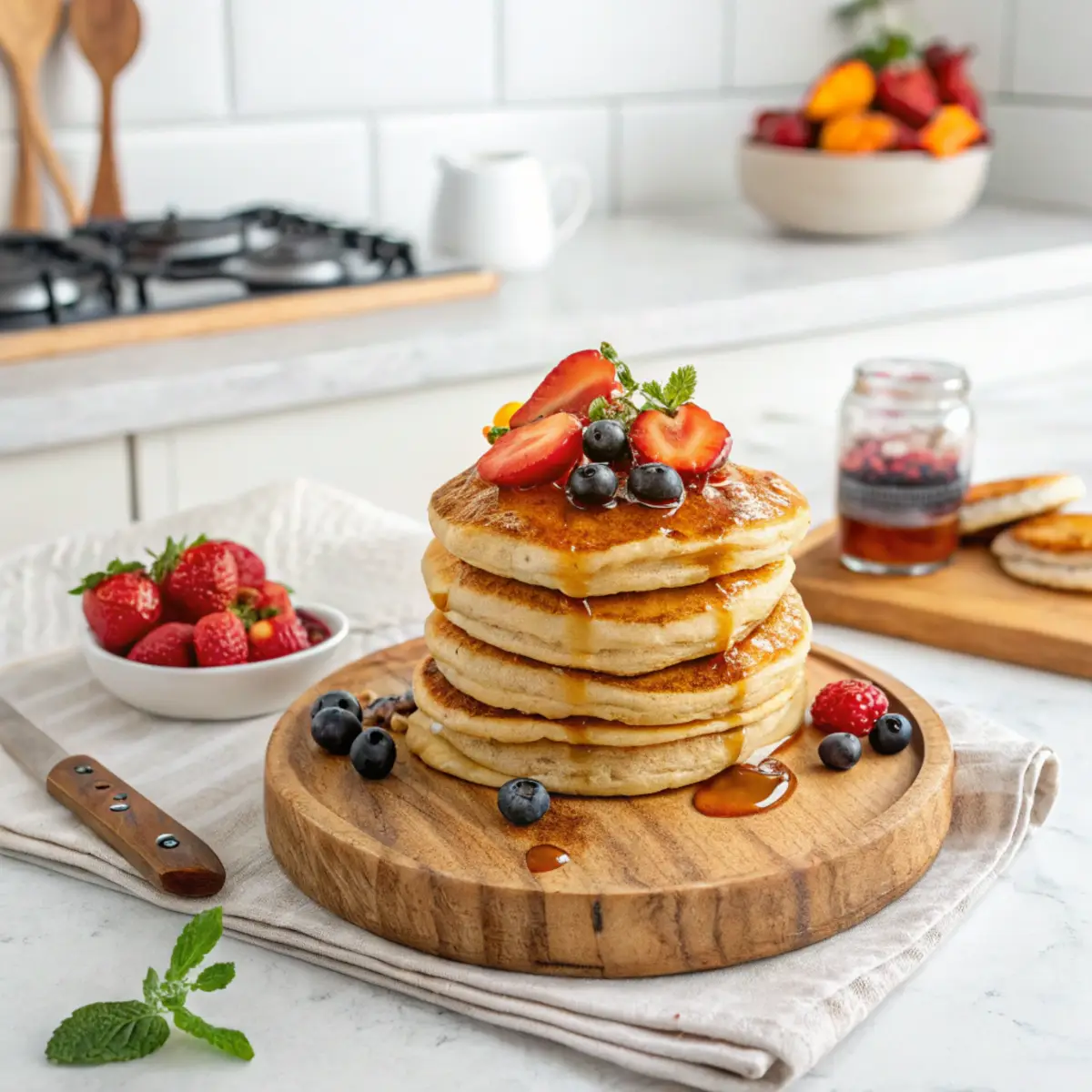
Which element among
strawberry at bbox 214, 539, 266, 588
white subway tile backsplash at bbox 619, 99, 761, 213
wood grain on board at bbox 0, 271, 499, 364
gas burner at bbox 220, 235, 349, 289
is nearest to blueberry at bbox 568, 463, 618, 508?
strawberry at bbox 214, 539, 266, 588

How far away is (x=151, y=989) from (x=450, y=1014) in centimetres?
16

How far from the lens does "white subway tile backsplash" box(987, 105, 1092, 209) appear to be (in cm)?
325

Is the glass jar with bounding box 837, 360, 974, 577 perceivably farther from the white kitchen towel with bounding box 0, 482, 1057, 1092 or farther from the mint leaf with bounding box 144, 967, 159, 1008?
the mint leaf with bounding box 144, 967, 159, 1008

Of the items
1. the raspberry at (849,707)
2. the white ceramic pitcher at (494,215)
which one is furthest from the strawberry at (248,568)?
the white ceramic pitcher at (494,215)

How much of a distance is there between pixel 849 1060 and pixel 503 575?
1.18 feet

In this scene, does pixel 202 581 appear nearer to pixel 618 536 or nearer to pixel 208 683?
pixel 208 683

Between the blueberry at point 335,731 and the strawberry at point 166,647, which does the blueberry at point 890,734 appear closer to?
the blueberry at point 335,731

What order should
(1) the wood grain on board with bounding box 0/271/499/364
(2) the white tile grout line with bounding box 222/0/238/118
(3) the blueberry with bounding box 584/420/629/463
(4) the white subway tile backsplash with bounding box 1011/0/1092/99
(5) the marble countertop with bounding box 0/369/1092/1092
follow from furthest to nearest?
1. (4) the white subway tile backsplash with bounding box 1011/0/1092/99
2. (2) the white tile grout line with bounding box 222/0/238/118
3. (1) the wood grain on board with bounding box 0/271/499/364
4. (3) the blueberry with bounding box 584/420/629/463
5. (5) the marble countertop with bounding box 0/369/1092/1092

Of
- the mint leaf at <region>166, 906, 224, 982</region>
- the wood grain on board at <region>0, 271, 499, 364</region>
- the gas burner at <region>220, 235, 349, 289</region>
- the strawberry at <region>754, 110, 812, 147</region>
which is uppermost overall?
the strawberry at <region>754, 110, 812, 147</region>

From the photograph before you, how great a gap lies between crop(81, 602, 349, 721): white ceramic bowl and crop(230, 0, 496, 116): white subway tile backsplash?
1.74m

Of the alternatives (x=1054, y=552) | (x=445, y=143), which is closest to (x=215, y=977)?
(x=1054, y=552)

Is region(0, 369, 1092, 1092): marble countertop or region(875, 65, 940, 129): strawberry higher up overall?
region(875, 65, 940, 129): strawberry

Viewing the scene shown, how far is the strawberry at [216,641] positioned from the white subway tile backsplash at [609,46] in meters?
2.06

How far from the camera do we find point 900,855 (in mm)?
907
